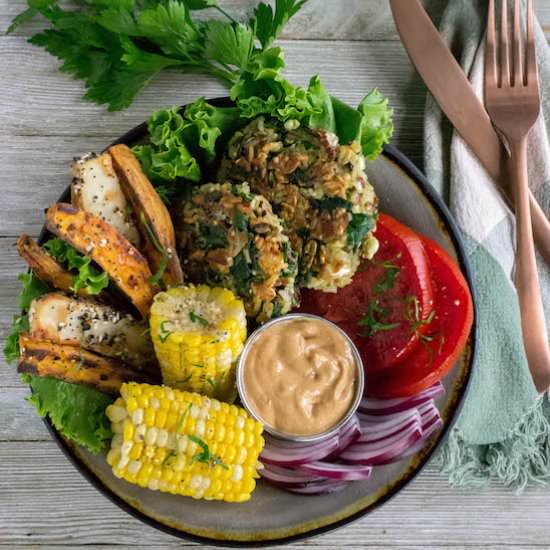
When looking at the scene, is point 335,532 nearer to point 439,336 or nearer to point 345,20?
point 439,336

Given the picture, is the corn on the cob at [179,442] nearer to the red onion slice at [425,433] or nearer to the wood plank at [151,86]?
the red onion slice at [425,433]

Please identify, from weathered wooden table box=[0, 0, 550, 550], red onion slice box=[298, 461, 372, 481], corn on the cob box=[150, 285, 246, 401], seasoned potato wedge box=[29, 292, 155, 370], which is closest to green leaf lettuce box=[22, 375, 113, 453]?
seasoned potato wedge box=[29, 292, 155, 370]

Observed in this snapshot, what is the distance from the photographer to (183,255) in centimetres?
274

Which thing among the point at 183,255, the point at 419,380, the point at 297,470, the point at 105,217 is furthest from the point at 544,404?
the point at 105,217

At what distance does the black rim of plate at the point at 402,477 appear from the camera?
8.72 feet

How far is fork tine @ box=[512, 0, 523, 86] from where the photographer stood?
3.11 m

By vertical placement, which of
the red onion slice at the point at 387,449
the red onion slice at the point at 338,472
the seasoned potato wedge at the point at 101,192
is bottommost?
the red onion slice at the point at 338,472

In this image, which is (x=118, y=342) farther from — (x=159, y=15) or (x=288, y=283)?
(x=159, y=15)

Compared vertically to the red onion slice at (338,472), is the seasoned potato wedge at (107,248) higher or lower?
higher

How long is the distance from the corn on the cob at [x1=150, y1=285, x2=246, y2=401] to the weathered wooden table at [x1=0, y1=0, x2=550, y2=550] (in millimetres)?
980

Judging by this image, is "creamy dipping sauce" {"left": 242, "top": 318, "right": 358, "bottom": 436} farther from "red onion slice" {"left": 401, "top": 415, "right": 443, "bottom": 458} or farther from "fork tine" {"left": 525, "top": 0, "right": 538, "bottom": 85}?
"fork tine" {"left": 525, "top": 0, "right": 538, "bottom": 85}

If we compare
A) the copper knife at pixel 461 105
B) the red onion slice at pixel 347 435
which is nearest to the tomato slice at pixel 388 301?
the red onion slice at pixel 347 435

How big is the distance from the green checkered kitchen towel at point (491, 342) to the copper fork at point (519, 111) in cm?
6

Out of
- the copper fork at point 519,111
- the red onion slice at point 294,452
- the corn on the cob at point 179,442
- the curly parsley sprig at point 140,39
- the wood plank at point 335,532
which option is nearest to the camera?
the corn on the cob at point 179,442
